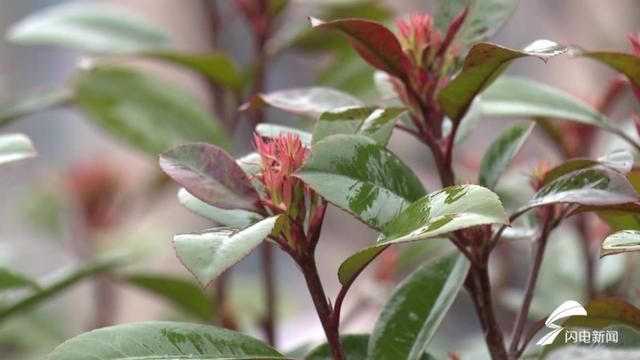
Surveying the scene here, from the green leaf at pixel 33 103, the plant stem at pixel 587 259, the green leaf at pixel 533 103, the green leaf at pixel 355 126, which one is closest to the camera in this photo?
the green leaf at pixel 355 126

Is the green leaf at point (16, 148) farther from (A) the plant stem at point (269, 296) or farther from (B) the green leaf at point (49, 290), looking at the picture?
(A) the plant stem at point (269, 296)

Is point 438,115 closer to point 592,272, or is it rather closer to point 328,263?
point 592,272

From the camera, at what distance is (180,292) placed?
1.09 metres

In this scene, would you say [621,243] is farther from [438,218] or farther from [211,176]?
[211,176]

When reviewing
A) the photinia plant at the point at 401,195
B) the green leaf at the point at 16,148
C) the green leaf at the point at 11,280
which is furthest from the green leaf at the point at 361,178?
the green leaf at the point at 11,280

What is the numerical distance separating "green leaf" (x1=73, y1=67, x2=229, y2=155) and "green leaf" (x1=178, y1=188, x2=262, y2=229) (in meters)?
0.51

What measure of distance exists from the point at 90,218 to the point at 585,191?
1329mm

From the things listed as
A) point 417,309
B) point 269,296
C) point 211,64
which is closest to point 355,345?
point 417,309

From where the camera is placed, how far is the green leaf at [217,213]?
584 mm

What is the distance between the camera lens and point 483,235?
58cm

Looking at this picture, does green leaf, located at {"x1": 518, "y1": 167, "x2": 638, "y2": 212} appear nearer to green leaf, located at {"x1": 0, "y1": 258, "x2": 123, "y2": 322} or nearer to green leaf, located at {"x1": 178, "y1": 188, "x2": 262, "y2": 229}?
green leaf, located at {"x1": 178, "y1": 188, "x2": 262, "y2": 229}

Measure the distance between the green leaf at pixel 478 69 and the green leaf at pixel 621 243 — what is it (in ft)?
0.33

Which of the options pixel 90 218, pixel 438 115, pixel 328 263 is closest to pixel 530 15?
pixel 328 263

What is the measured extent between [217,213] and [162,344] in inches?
3.7
